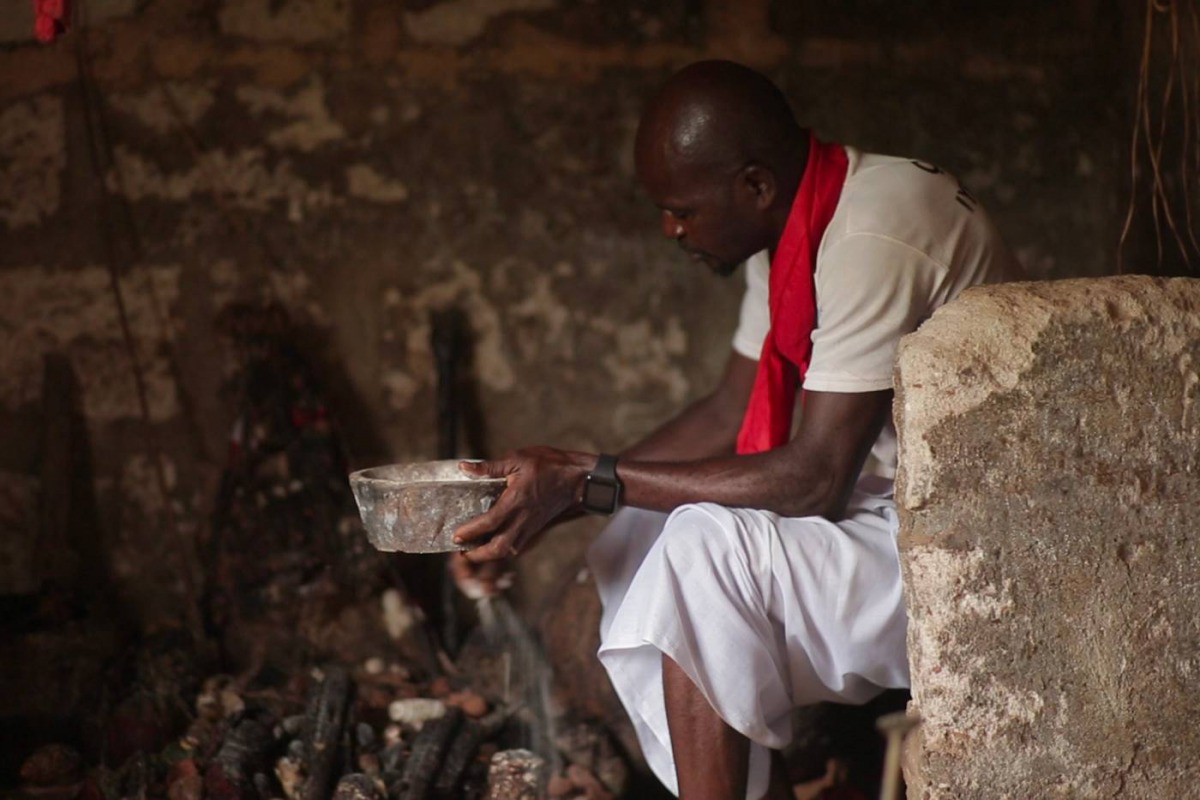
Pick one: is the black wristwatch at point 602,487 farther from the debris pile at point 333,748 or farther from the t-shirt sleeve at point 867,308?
the debris pile at point 333,748

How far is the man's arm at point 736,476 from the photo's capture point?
2.46 meters

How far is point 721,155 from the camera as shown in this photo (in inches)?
104

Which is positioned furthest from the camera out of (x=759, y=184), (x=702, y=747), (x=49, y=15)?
(x=49, y=15)

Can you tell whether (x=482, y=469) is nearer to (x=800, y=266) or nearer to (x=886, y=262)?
(x=800, y=266)

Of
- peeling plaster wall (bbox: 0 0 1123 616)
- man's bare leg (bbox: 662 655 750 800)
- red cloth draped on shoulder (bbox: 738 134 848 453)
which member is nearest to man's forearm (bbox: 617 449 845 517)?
red cloth draped on shoulder (bbox: 738 134 848 453)

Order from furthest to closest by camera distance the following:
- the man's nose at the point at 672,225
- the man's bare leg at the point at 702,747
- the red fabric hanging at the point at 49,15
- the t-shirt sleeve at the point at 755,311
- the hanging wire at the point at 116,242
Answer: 1. the hanging wire at the point at 116,242
2. the t-shirt sleeve at the point at 755,311
3. the red fabric hanging at the point at 49,15
4. the man's nose at the point at 672,225
5. the man's bare leg at the point at 702,747

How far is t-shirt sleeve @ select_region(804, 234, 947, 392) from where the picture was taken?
8.10ft

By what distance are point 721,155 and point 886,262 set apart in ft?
1.35

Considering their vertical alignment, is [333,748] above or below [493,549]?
below

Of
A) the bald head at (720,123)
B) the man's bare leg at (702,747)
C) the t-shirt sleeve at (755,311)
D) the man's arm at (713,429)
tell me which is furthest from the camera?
the man's arm at (713,429)

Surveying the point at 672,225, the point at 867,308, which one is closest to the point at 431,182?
the point at 672,225

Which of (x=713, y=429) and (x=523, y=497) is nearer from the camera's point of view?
(x=523, y=497)

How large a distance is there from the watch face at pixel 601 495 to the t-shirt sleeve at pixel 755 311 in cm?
71

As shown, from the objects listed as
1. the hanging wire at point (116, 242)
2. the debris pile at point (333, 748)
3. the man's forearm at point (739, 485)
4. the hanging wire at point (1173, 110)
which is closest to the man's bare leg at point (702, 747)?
the man's forearm at point (739, 485)
